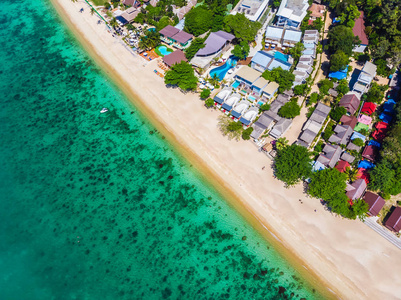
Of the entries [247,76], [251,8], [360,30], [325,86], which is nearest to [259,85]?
[247,76]

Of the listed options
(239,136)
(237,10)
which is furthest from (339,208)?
(237,10)

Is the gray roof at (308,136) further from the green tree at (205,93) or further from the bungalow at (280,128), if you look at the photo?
the green tree at (205,93)

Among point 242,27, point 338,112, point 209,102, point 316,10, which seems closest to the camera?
point 338,112

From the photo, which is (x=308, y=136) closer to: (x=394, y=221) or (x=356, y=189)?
(x=356, y=189)

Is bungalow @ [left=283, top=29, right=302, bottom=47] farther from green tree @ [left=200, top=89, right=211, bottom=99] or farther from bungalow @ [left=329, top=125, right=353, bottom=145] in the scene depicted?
bungalow @ [left=329, top=125, right=353, bottom=145]

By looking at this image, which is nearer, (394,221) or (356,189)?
(394,221)

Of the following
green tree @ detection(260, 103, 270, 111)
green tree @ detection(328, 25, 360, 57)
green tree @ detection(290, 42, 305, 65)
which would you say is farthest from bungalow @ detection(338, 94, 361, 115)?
green tree @ detection(260, 103, 270, 111)
